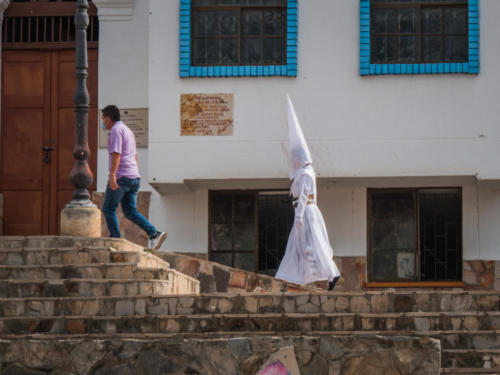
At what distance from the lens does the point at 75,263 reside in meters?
12.6

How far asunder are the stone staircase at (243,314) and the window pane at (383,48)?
598 cm

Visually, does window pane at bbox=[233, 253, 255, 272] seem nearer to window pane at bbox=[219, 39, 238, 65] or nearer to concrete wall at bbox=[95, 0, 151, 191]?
concrete wall at bbox=[95, 0, 151, 191]

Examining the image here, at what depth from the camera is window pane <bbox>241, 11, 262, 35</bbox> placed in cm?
1677

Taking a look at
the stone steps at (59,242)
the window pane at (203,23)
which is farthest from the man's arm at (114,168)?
the window pane at (203,23)

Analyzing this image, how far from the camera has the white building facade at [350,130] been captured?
16406 millimetres

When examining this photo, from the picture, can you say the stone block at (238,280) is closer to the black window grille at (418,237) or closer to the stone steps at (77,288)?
the black window grille at (418,237)

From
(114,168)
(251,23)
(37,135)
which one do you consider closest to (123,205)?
(114,168)

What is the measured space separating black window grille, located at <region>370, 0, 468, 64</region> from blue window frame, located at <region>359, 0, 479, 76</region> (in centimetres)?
11

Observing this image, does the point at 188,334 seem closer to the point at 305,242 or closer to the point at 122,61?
the point at 305,242

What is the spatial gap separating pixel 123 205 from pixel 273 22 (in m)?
3.87

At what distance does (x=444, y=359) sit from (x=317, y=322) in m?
1.19

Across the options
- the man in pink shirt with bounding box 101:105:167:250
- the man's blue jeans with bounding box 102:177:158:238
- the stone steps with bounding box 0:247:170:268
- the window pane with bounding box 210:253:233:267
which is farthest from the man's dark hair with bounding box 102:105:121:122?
the window pane with bounding box 210:253:233:267

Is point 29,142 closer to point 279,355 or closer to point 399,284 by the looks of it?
point 399,284

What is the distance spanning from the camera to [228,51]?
1681cm
